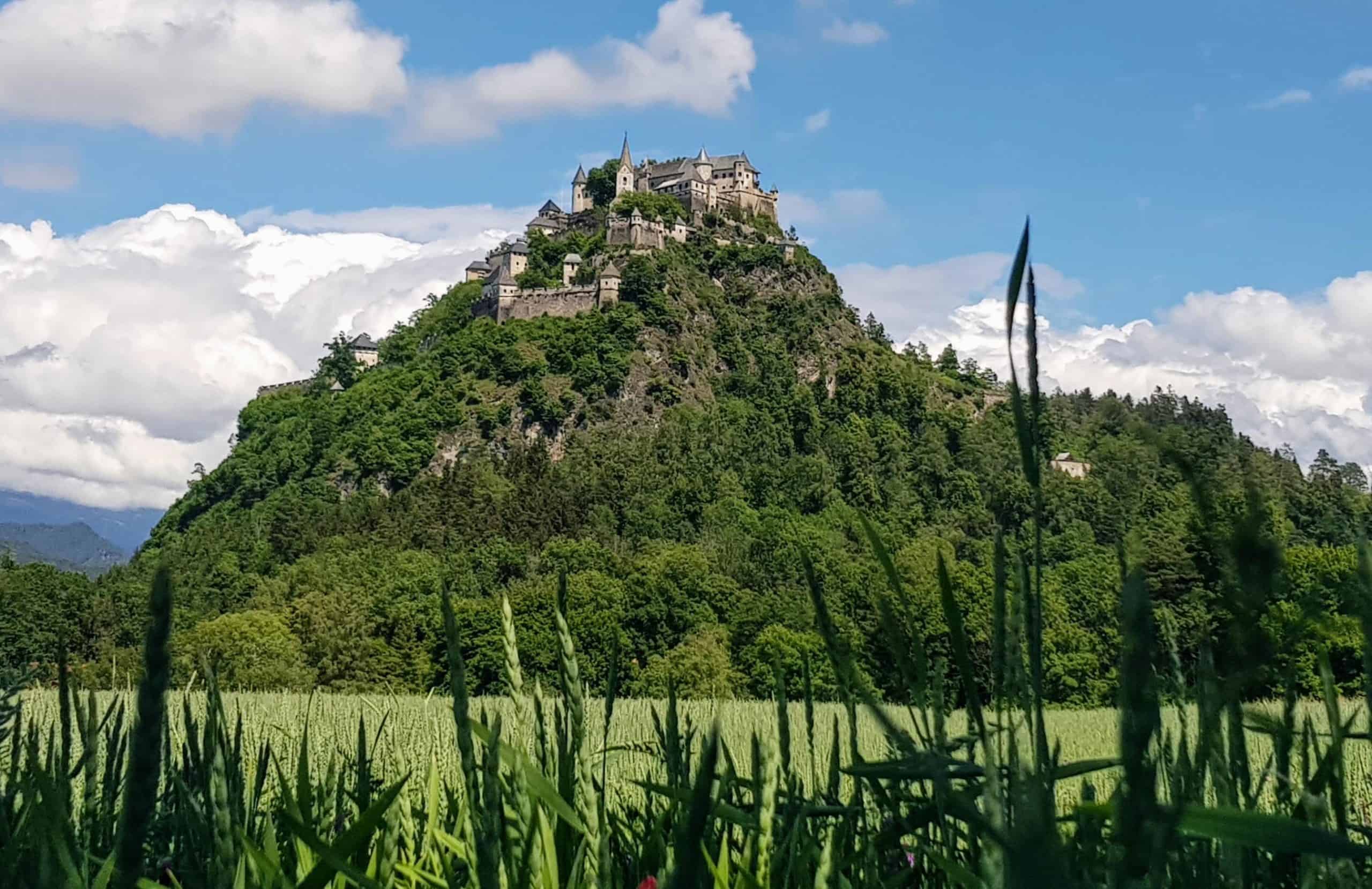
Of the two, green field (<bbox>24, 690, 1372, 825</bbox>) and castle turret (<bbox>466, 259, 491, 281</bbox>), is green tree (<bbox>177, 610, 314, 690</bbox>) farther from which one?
castle turret (<bbox>466, 259, 491, 281</bbox>)

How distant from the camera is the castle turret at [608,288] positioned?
318ft

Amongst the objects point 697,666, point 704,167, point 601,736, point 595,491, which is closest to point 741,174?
point 704,167

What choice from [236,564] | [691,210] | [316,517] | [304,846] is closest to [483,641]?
[236,564]

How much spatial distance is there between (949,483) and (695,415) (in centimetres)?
2196

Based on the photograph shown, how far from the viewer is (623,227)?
10331cm

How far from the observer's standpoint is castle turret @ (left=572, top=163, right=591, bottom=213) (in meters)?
116

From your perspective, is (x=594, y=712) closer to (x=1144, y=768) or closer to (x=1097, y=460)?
(x=1097, y=460)

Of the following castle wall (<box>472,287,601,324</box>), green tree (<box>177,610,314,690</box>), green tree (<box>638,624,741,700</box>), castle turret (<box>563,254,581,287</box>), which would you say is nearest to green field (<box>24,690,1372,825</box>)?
green tree (<box>177,610,314,690</box>)

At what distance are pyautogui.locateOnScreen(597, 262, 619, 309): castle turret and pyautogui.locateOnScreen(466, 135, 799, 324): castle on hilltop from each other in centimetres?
6

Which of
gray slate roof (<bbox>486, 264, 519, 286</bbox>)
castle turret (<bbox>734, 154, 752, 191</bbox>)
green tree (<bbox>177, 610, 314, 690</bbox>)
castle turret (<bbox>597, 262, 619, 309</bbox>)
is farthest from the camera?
castle turret (<bbox>734, 154, 752, 191</bbox>)

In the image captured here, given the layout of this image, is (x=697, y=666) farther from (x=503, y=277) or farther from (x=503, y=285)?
(x=503, y=277)

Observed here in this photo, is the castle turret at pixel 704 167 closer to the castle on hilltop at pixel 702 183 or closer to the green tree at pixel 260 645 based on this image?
the castle on hilltop at pixel 702 183

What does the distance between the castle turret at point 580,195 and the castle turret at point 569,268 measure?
47.0 ft

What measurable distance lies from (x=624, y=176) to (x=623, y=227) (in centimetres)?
1268
